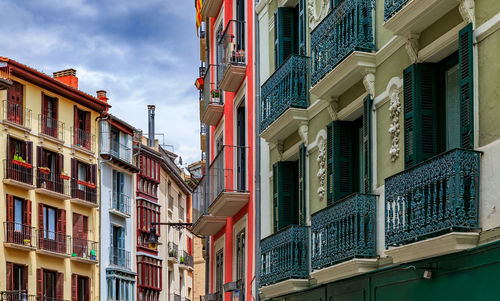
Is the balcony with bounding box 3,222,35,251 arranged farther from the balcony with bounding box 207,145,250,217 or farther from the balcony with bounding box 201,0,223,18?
the balcony with bounding box 207,145,250,217

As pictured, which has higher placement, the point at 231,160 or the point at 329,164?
the point at 231,160

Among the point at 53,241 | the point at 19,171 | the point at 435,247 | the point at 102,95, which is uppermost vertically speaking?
the point at 102,95

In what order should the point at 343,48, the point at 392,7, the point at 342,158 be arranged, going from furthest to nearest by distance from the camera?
the point at 342,158
the point at 343,48
the point at 392,7

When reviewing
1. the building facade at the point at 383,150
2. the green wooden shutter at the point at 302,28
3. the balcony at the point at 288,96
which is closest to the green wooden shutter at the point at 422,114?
the building facade at the point at 383,150

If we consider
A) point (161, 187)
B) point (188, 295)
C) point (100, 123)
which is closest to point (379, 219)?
point (100, 123)

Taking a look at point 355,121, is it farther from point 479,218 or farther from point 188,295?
point 188,295

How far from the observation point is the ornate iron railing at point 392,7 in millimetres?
12773

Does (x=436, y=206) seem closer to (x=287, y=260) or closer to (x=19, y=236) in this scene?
(x=287, y=260)

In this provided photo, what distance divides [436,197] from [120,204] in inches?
2100

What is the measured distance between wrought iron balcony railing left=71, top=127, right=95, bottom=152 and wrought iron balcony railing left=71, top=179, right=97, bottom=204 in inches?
92.1

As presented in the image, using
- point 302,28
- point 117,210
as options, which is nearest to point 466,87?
point 302,28

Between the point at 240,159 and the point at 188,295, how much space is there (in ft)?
199

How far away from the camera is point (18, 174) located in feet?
175

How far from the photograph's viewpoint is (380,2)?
48.2 feet
